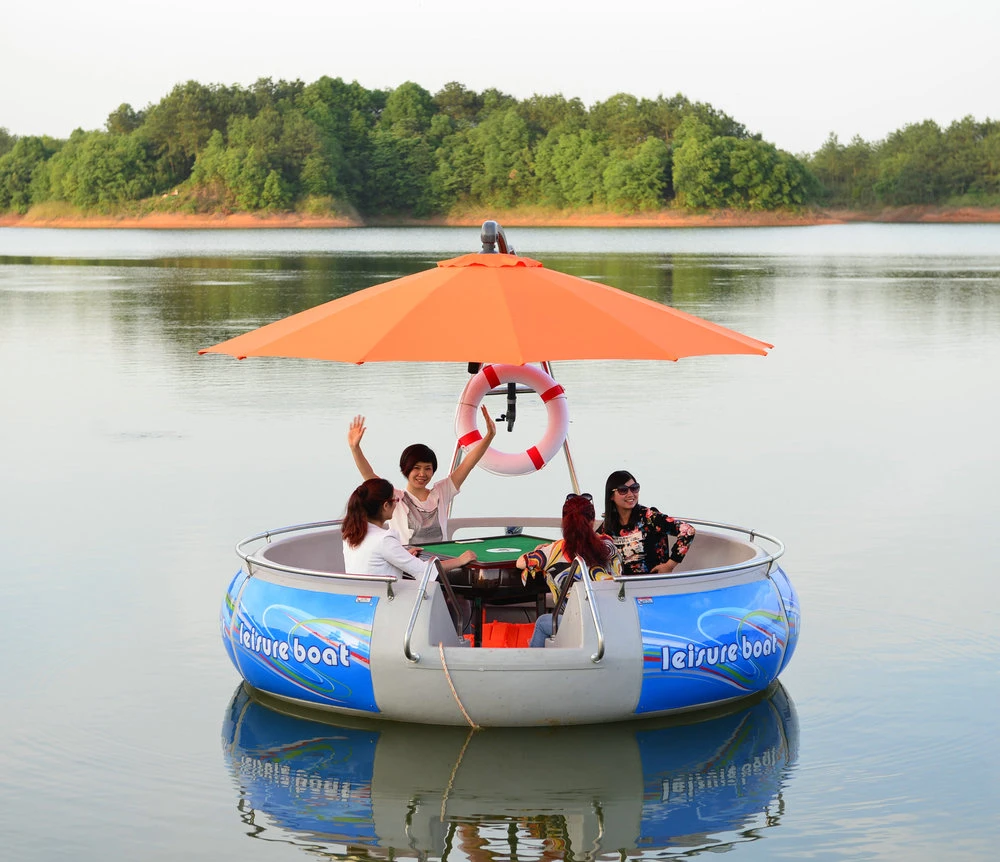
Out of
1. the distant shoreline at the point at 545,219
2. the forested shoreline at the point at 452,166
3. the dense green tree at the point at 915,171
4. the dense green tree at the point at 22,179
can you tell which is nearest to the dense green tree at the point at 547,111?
the forested shoreline at the point at 452,166

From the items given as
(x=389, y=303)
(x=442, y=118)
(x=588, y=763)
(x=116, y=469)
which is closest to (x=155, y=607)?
(x=389, y=303)

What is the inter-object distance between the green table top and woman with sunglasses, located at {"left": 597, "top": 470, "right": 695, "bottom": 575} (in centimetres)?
66

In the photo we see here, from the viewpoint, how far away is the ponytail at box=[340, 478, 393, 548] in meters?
7.93

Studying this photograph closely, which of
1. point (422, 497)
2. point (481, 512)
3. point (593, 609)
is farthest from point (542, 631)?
point (481, 512)

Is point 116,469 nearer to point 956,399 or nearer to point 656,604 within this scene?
point 656,604

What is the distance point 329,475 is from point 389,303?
701 centimetres

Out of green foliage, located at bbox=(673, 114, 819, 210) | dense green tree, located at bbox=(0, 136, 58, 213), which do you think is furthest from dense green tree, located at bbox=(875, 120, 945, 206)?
dense green tree, located at bbox=(0, 136, 58, 213)

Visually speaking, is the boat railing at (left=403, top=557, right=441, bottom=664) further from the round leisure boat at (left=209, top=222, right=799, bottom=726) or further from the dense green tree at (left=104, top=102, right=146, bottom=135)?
the dense green tree at (left=104, top=102, right=146, bottom=135)

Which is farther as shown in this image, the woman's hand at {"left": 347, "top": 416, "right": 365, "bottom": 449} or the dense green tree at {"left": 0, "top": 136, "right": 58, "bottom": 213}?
the dense green tree at {"left": 0, "top": 136, "right": 58, "bottom": 213}

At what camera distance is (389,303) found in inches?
328

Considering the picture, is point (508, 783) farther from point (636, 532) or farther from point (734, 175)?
point (734, 175)

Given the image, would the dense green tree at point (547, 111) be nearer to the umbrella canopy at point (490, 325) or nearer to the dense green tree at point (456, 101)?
the dense green tree at point (456, 101)

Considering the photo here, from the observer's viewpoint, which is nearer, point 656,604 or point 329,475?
point 656,604

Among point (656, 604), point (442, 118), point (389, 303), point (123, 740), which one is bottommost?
point (123, 740)
